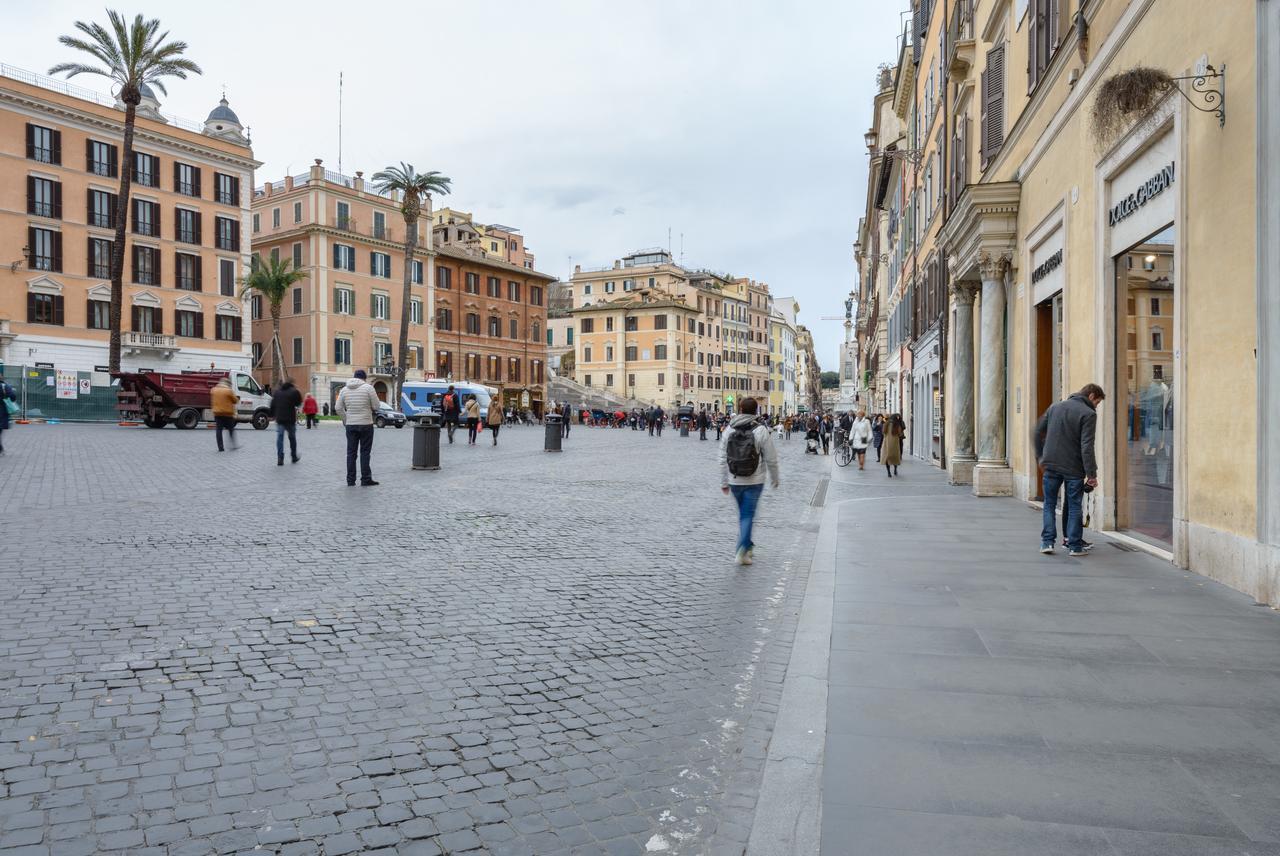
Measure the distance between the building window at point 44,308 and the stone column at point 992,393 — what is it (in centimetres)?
4576

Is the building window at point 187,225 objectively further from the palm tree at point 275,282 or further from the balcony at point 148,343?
the balcony at point 148,343

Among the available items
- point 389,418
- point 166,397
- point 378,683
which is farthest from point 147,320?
point 378,683

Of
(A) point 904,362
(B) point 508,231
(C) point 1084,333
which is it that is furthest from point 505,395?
(C) point 1084,333

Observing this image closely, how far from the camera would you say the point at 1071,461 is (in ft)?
28.3

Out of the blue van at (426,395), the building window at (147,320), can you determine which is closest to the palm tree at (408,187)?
the blue van at (426,395)

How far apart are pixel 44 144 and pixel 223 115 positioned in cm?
1995

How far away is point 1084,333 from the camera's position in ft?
35.7

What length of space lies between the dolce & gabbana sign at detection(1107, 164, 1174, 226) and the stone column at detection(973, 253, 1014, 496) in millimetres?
5029

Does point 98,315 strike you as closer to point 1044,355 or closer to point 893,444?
point 893,444

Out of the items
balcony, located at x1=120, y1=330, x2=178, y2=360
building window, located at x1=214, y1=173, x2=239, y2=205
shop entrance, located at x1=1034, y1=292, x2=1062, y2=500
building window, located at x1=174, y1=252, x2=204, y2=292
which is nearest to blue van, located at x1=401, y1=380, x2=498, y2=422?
balcony, located at x1=120, y1=330, x2=178, y2=360

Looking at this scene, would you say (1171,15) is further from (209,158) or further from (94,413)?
(209,158)

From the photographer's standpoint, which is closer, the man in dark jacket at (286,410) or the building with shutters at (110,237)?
the man in dark jacket at (286,410)

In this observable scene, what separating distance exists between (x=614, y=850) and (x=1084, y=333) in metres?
9.78

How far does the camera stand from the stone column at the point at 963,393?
1748 cm
